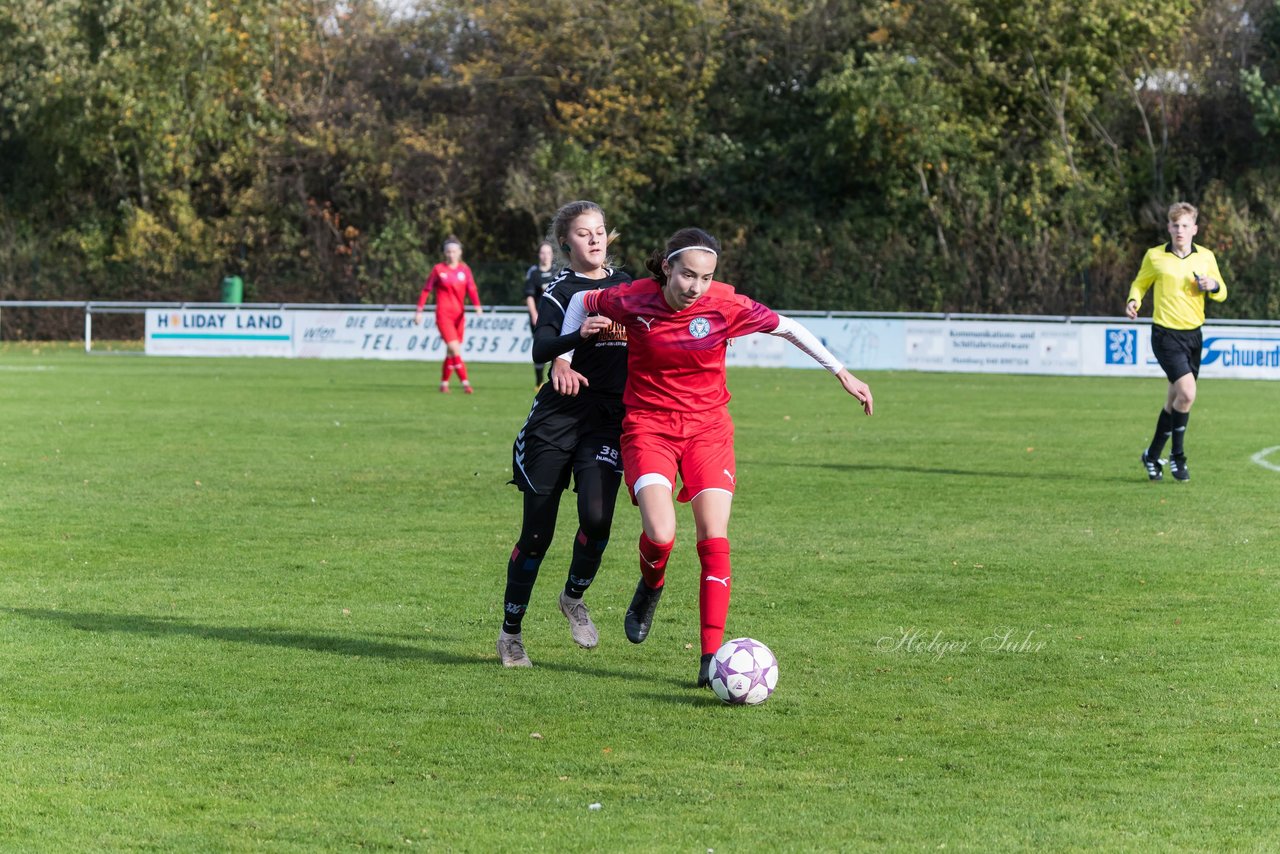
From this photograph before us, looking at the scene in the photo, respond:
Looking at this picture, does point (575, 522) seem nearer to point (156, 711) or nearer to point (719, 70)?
point (156, 711)

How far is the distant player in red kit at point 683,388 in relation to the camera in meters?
6.51

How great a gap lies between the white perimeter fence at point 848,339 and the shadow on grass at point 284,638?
21.5 meters

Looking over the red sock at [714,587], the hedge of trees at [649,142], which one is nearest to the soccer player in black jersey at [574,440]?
the red sock at [714,587]

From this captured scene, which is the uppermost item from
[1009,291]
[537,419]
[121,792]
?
[1009,291]

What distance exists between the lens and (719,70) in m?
44.3

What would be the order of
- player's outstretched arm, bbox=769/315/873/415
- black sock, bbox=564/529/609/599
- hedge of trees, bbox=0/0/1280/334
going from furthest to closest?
hedge of trees, bbox=0/0/1280/334
black sock, bbox=564/529/609/599
player's outstretched arm, bbox=769/315/873/415

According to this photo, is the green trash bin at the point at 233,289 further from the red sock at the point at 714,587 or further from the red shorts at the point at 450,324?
the red sock at the point at 714,587

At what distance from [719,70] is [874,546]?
35510mm

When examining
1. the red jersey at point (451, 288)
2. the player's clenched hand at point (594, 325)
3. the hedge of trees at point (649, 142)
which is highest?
the hedge of trees at point (649, 142)

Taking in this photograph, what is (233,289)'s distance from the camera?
42.4 meters

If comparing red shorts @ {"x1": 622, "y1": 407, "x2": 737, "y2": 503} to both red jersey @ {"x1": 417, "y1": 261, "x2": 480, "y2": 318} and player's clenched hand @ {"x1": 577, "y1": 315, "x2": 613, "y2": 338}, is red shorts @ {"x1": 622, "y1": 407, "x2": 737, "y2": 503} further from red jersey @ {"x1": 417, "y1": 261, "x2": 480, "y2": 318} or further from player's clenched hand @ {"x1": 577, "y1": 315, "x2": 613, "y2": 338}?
red jersey @ {"x1": 417, "y1": 261, "x2": 480, "y2": 318}

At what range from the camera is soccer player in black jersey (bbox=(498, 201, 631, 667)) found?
695 centimetres

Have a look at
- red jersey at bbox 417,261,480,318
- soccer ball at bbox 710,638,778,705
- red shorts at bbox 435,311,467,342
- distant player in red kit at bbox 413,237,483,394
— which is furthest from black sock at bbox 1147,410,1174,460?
red jersey at bbox 417,261,480,318

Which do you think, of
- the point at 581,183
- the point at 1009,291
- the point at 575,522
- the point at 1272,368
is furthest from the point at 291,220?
the point at 575,522
